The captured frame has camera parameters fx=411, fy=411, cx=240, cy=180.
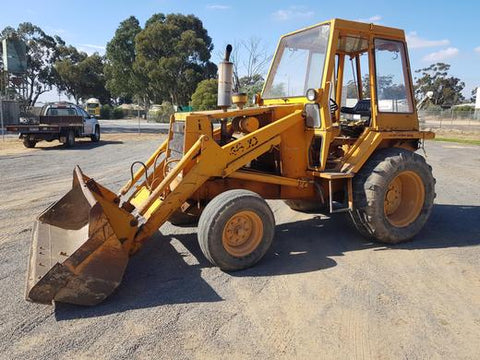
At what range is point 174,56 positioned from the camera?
46.9 meters

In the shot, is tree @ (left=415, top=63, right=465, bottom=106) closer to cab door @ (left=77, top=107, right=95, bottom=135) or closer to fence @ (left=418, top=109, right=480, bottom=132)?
fence @ (left=418, top=109, right=480, bottom=132)

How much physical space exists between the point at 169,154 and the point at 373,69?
2.91 metres

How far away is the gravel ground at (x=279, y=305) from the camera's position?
3035 mm

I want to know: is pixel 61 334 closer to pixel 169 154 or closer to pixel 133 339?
pixel 133 339

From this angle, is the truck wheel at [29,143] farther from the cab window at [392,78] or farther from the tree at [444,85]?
the tree at [444,85]

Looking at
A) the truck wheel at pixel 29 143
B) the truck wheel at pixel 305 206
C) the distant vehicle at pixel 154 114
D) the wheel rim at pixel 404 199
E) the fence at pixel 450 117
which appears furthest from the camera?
the distant vehicle at pixel 154 114

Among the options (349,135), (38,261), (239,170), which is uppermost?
(349,135)

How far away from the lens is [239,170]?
4883 millimetres

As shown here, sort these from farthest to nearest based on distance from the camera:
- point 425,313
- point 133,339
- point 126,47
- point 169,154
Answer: point 126,47 < point 169,154 < point 425,313 < point 133,339

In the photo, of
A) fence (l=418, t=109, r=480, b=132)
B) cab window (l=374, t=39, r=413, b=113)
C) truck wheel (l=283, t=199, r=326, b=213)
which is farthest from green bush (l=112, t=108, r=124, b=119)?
cab window (l=374, t=39, r=413, b=113)

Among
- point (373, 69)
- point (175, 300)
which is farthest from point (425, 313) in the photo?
point (373, 69)

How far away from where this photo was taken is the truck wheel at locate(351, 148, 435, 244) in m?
4.97

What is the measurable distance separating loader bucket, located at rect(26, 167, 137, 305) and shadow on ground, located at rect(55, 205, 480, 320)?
197 millimetres

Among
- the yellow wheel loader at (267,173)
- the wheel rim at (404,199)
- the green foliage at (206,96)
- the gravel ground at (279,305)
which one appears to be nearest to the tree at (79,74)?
the green foliage at (206,96)
